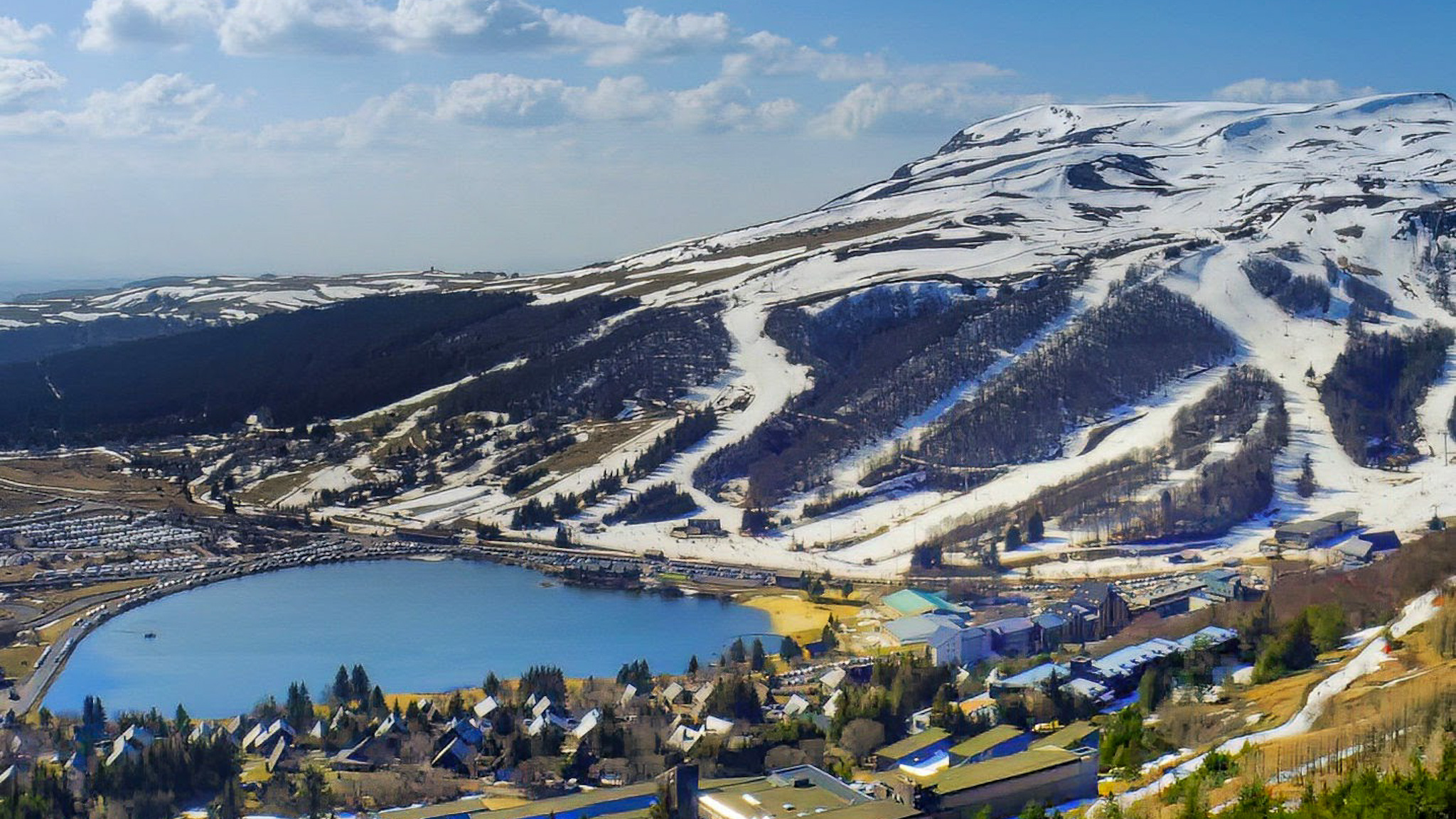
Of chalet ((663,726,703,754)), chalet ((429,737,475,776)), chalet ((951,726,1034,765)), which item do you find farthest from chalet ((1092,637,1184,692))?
chalet ((429,737,475,776))

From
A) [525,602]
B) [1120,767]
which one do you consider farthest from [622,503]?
[1120,767]

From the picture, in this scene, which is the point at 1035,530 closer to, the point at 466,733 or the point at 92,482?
the point at 466,733

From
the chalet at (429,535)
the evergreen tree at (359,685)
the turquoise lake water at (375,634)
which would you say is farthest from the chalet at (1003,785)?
the chalet at (429,535)

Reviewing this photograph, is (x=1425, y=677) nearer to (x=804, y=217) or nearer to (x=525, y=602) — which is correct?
(x=525, y=602)

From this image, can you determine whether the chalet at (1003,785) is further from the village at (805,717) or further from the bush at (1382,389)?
the bush at (1382,389)

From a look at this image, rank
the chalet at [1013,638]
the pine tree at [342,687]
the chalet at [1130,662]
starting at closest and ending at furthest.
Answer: the chalet at [1130,662] → the pine tree at [342,687] → the chalet at [1013,638]

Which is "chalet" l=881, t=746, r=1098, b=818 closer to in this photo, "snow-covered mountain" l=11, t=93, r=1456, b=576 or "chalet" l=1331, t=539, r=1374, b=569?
"chalet" l=1331, t=539, r=1374, b=569
